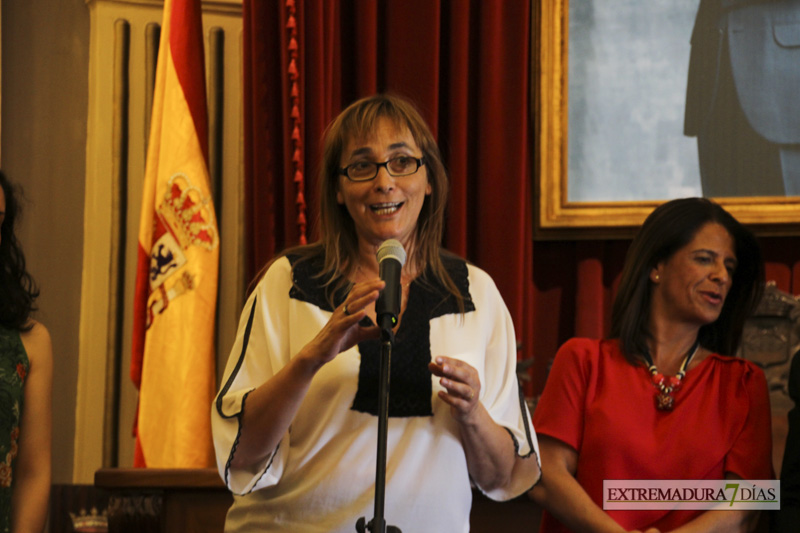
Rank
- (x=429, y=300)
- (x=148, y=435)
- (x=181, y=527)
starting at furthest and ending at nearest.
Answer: (x=148, y=435), (x=181, y=527), (x=429, y=300)

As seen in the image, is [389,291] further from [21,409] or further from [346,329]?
[21,409]

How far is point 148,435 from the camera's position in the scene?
10.8 feet

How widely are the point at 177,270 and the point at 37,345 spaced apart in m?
1.07

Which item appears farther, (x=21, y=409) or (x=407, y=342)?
(x=21, y=409)

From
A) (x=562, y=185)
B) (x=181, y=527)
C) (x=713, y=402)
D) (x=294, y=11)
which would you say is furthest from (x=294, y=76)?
(x=713, y=402)

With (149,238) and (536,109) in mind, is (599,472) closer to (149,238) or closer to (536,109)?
(536,109)

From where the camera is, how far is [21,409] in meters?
2.22

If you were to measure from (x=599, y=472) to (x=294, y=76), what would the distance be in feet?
6.04

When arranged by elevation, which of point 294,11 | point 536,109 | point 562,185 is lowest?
point 562,185

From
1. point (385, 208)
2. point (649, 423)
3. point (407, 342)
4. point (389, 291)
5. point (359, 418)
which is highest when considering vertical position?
point (385, 208)

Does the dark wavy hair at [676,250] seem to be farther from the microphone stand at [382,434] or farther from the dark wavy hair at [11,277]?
the dark wavy hair at [11,277]

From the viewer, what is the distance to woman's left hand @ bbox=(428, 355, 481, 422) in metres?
1.60

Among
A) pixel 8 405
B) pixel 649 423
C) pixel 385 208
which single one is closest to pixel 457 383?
pixel 385 208

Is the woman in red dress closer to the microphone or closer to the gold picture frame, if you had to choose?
the gold picture frame
